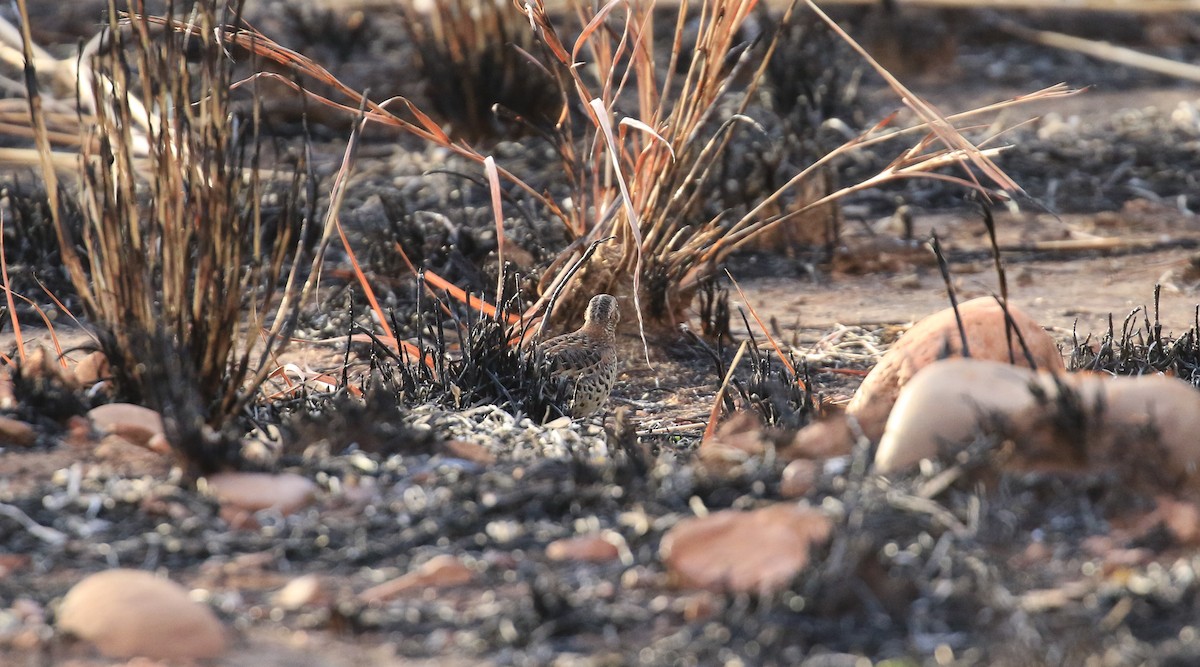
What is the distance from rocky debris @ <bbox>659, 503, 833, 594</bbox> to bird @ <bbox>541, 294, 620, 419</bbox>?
1591 mm

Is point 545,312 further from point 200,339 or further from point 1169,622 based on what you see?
point 1169,622

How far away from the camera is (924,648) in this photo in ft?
7.29

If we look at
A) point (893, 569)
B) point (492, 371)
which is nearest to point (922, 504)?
point (893, 569)

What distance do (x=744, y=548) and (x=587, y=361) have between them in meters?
1.77

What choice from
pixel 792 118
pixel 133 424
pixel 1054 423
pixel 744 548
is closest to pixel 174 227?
pixel 133 424

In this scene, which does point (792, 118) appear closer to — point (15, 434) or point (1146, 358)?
point (1146, 358)

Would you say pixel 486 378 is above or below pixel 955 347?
below

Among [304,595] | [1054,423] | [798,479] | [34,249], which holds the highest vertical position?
[1054,423]

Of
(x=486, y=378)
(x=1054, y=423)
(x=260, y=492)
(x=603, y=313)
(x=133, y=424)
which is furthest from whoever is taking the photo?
A: (x=603, y=313)

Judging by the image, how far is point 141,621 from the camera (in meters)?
2.26

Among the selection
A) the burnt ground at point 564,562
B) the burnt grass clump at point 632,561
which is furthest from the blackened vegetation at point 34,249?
the burnt grass clump at point 632,561

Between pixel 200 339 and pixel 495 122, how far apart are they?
4307 mm

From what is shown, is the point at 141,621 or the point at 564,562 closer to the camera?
the point at 141,621

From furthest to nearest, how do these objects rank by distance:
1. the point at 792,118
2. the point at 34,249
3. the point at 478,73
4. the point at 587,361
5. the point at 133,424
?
the point at 478,73, the point at 792,118, the point at 34,249, the point at 587,361, the point at 133,424
